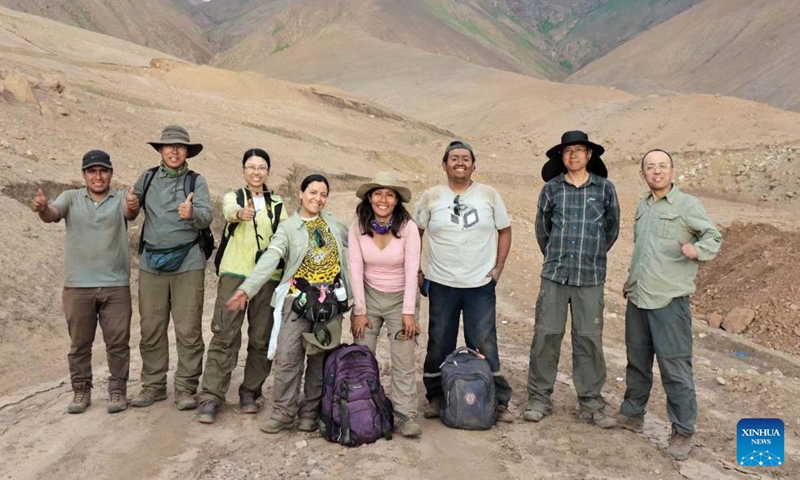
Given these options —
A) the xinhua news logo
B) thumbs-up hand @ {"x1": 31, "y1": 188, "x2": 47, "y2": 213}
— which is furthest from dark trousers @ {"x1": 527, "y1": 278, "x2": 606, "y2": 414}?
thumbs-up hand @ {"x1": 31, "y1": 188, "x2": 47, "y2": 213}

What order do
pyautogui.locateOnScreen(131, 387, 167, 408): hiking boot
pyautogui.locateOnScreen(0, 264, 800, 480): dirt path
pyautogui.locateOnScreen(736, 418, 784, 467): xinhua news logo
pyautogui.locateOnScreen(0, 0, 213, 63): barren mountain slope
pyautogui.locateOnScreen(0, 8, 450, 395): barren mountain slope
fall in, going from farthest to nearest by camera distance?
pyautogui.locateOnScreen(0, 0, 213, 63): barren mountain slope < pyautogui.locateOnScreen(0, 8, 450, 395): barren mountain slope < pyautogui.locateOnScreen(131, 387, 167, 408): hiking boot < pyautogui.locateOnScreen(0, 264, 800, 480): dirt path < pyautogui.locateOnScreen(736, 418, 784, 467): xinhua news logo

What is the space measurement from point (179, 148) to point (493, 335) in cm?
249

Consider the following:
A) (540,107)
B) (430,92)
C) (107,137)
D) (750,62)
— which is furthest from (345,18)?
(107,137)

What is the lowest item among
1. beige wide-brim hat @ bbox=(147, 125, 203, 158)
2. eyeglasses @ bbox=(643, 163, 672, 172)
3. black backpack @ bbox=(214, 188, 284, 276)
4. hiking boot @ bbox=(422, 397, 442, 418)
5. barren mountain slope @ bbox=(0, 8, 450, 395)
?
hiking boot @ bbox=(422, 397, 442, 418)

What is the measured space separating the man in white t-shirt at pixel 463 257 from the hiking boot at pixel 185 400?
5.36 ft

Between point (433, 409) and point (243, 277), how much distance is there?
1.60 m

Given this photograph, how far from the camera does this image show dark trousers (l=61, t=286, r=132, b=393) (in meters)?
4.71

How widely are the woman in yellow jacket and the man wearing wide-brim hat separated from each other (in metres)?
0.19

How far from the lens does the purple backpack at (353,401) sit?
4246 mm

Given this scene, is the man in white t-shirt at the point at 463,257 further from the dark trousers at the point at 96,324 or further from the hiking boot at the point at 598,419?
the dark trousers at the point at 96,324

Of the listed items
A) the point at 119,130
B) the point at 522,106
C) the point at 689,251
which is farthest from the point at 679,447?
the point at 522,106

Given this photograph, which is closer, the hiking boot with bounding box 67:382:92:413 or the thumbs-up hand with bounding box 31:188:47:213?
the thumbs-up hand with bounding box 31:188:47:213

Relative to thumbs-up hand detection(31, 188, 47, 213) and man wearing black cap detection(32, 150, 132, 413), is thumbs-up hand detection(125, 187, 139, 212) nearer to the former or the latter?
man wearing black cap detection(32, 150, 132, 413)

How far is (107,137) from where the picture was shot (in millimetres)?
11852
